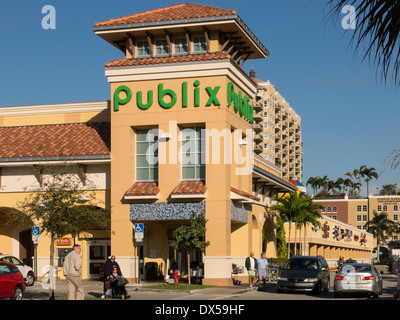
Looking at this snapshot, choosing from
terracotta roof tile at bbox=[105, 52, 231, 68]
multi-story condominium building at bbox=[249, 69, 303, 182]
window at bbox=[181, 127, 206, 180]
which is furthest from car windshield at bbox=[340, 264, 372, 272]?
multi-story condominium building at bbox=[249, 69, 303, 182]

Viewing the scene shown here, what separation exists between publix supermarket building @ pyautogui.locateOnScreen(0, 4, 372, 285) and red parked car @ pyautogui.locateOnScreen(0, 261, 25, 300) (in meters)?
12.0

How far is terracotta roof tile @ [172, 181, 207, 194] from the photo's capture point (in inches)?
1406

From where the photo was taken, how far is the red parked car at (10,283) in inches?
938

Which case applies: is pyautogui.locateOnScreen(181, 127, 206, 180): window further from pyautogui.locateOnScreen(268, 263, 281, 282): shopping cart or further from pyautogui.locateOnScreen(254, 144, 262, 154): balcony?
pyautogui.locateOnScreen(254, 144, 262, 154): balcony

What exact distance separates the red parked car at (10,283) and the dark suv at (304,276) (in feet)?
40.4

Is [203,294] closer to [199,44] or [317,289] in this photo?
[317,289]

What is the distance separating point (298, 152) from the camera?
176000mm

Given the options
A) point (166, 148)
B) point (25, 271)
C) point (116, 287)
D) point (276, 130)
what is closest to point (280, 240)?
point (166, 148)

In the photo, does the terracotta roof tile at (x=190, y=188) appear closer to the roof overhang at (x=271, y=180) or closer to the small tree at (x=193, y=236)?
the small tree at (x=193, y=236)

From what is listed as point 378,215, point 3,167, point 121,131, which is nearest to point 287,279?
point 121,131

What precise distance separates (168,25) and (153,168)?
8.26 m

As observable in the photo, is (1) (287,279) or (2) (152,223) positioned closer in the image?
(1) (287,279)

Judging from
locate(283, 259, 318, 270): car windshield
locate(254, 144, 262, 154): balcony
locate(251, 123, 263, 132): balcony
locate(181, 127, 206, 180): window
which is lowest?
locate(283, 259, 318, 270): car windshield
